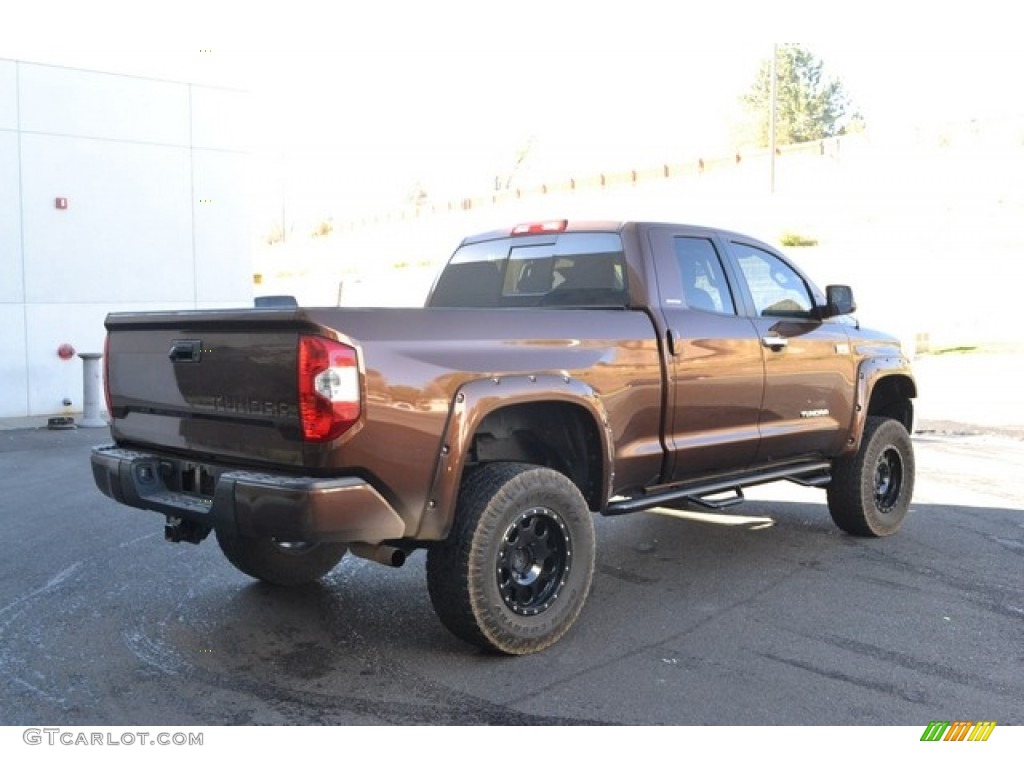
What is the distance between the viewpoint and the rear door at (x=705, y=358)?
5.19m

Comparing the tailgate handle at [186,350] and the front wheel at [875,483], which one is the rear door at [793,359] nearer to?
the front wheel at [875,483]

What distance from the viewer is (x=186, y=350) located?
4266mm

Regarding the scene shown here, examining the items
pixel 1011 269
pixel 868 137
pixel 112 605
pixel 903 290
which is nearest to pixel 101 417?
pixel 112 605

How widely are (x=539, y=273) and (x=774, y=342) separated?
4.96 feet

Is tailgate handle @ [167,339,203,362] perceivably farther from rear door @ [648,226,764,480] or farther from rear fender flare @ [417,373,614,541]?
rear door @ [648,226,764,480]

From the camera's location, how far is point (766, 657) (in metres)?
4.41

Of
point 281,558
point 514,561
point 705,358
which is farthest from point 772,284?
point 281,558

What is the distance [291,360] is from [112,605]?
2247mm

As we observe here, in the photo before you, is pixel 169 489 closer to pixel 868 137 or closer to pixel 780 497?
pixel 780 497

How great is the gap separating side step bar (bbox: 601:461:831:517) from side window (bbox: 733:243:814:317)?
100cm

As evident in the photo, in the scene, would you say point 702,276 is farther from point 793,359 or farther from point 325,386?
point 325,386

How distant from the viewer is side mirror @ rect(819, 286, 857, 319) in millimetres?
6234

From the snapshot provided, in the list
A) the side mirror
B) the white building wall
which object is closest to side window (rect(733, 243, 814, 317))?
the side mirror

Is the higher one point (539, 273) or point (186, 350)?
point (539, 273)
